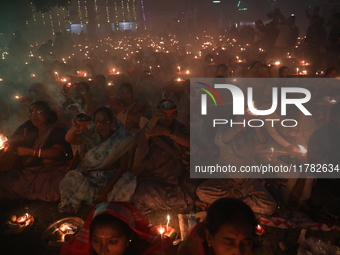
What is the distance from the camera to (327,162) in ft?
10.6

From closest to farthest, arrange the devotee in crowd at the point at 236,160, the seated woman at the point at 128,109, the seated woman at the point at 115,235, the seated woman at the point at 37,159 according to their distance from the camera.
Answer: the seated woman at the point at 115,235 < the devotee in crowd at the point at 236,160 < the seated woman at the point at 37,159 < the seated woman at the point at 128,109

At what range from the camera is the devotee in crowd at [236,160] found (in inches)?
136

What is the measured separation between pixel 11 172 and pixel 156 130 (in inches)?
96.8

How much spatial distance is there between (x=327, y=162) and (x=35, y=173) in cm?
427

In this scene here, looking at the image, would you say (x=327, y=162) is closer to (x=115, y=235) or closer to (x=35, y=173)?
(x=115, y=235)

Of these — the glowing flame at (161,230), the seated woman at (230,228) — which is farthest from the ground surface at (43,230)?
the seated woman at (230,228)

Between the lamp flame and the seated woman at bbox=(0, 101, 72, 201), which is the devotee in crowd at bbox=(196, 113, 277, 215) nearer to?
the lamp flame

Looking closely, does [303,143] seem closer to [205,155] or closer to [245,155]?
[245,155]

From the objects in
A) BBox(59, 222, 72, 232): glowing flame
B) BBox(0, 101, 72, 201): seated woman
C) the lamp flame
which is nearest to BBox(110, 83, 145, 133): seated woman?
BBox(0, 101, 72, 201): seated woman

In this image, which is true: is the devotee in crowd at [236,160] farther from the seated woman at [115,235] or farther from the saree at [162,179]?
the seated woman at [115,235]

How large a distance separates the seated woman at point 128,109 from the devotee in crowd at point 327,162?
11.1 ft

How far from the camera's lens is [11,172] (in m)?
3.84

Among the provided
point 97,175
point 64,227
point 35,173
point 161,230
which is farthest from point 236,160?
point 35,173

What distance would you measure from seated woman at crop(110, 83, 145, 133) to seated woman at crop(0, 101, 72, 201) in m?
1.64
